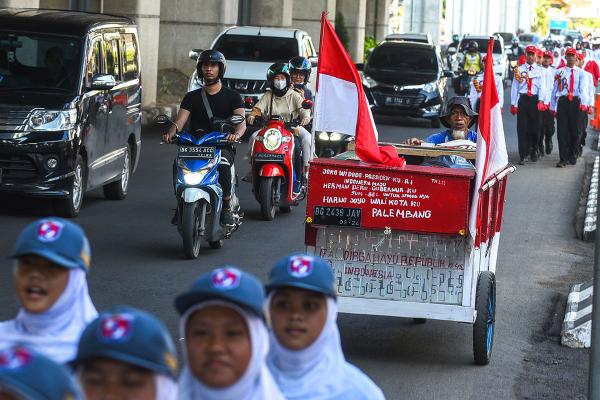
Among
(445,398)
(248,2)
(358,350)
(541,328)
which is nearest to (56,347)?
(445,398)

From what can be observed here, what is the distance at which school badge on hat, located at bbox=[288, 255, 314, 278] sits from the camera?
157 inches

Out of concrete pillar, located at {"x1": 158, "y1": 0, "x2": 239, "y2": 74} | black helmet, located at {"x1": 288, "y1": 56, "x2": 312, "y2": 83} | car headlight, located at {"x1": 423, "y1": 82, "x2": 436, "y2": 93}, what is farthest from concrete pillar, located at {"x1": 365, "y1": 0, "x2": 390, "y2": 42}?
black helmet, located at {"x1": 288, "y1": 56, "x2": 312, "y2": 83}

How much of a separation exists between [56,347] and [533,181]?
17.3m

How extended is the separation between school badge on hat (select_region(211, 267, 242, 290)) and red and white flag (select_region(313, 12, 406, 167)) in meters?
5.47

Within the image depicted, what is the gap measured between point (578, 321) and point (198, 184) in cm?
359

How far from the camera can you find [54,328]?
13.7 ft

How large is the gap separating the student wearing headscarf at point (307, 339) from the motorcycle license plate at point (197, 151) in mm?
8019

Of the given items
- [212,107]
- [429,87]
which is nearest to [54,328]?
Answer: [212,107]

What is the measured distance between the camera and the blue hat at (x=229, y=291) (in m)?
3.37

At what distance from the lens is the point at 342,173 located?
8.38m

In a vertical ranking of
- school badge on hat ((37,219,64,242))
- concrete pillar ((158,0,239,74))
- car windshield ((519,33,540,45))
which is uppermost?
car windshield ((519,33,540,45))

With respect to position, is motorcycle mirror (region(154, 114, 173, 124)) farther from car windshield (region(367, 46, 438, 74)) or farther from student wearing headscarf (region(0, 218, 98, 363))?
car windshield (region(367, 46, 438, 74))

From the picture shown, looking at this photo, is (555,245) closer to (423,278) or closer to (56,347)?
(423,278)

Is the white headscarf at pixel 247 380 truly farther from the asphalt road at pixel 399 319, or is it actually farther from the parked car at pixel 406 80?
the parked car at pixel 406 80
